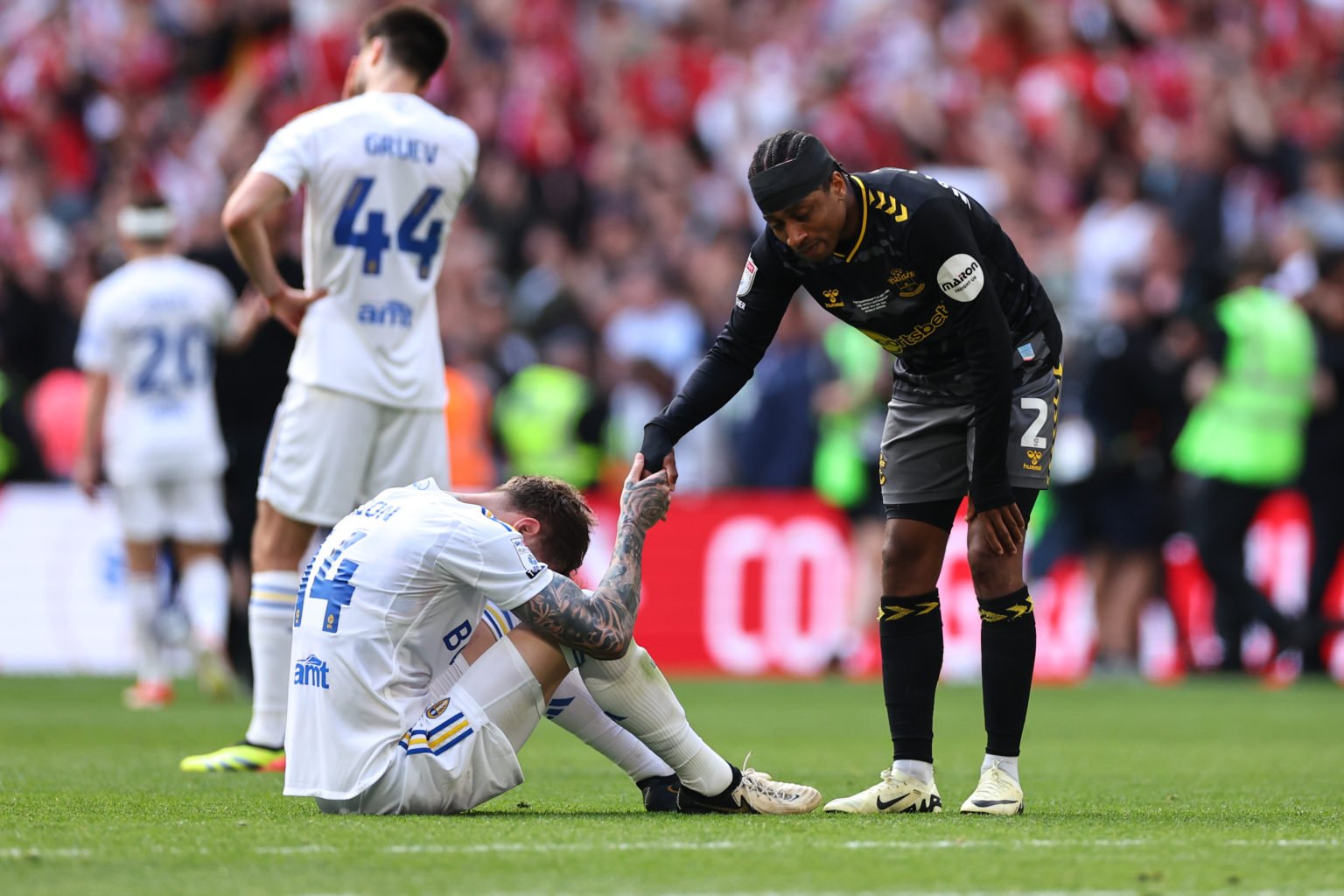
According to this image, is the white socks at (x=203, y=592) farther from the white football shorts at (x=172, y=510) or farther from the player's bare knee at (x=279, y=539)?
the player's bare knee at (x=279, y=539)

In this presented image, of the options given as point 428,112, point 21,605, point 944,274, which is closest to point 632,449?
point 21,605

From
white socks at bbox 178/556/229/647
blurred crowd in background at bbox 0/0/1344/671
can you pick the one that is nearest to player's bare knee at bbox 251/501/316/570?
white socks at bbox 178/556/229/647

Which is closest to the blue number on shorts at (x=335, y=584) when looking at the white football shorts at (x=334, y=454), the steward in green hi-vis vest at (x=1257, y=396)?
the white football shorts at (x=334, y=454)

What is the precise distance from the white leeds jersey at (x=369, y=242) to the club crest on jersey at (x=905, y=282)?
7.56ft

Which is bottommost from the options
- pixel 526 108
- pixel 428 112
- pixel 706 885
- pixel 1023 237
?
pixel 706 885

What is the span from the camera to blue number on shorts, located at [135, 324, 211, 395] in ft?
38.2

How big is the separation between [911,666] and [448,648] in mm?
1444

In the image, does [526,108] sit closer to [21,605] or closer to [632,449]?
[632,449]

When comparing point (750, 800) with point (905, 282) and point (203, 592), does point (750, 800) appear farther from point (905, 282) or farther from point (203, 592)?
point (203, 592)

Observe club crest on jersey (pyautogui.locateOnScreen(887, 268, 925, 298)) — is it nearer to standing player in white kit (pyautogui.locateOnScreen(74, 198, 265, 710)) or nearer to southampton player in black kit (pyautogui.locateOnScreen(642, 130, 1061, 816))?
southampton player in black kit (pyautogui.locateOnScreen(642, 130, 1061, 816))

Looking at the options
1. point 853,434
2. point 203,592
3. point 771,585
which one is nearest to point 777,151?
point 203,592

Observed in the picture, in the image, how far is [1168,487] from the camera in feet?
50.8

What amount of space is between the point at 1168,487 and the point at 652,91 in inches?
275

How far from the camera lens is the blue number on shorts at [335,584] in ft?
17.8
